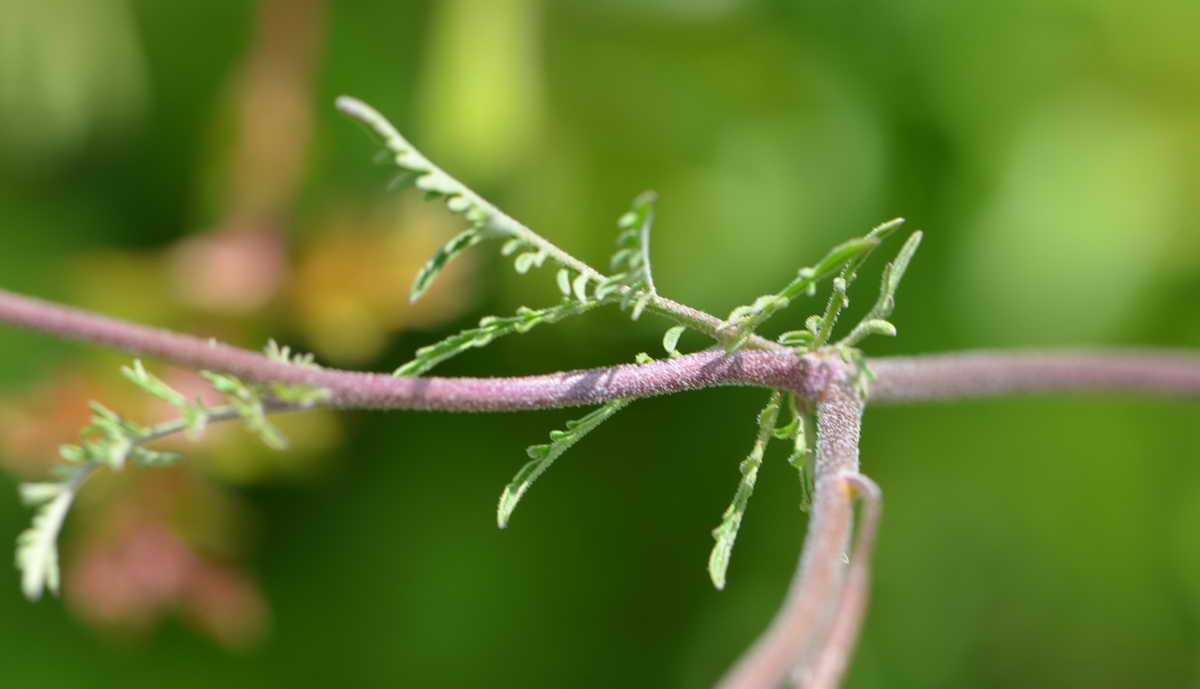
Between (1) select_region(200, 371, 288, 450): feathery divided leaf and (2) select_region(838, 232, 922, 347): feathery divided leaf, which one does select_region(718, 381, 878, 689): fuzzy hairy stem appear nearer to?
(2) select_region(838, 232, 922, 347): feathery divided leaf

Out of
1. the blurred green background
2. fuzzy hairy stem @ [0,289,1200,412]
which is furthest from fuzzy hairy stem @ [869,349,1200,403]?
the blurred green background

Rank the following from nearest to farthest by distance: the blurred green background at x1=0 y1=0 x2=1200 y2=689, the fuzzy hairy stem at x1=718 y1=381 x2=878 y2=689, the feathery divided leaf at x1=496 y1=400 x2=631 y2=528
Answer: the fuzzy hairy stem at x1=718 y1=381 x2=878 y2=689 < the feathery divided leaf at x1=496 y1=400 x2=631 y2=528 < the blurred green background at x1=0 y1=0 x2=1200 y2=689

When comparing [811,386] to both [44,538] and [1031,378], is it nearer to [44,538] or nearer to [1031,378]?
[1031,378]

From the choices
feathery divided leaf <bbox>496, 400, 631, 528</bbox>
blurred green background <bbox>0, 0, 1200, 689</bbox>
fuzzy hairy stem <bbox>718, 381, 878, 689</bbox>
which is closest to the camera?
fuzzy hairy stem <bbox>718, 381, 878, 689</bbox>

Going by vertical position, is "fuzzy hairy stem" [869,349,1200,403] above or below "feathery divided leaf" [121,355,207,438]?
above

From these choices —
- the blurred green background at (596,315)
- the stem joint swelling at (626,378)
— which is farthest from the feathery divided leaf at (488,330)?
the blurred green background at (596,315)

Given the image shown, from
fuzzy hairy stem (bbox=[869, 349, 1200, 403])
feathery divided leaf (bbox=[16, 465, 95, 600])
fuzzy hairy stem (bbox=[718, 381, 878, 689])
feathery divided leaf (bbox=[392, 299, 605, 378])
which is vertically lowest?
feathery divided leaf (bbox=[16, 465, 95, 600])

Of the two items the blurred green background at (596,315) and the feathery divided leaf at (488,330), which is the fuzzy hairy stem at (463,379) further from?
the blurred green background at (596,315)
